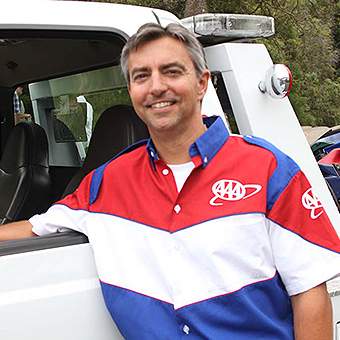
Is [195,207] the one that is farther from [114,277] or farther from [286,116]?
[286,116]

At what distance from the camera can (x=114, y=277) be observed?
5.46 ft

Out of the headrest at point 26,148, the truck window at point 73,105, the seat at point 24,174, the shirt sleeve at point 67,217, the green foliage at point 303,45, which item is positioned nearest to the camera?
the shirt sleeve at point 67,217

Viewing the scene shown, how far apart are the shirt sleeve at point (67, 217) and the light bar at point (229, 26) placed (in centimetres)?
64

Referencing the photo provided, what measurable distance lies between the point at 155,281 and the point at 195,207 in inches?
9.1

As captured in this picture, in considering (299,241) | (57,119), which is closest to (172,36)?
(299,241)

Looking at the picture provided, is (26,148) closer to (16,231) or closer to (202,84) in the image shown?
(16,231)

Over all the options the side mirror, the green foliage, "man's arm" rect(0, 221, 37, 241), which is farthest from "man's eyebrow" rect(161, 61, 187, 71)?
the green foliage

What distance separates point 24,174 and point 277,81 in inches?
58.2

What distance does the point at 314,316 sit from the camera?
5.37 ft

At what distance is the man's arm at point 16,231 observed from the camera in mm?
1827

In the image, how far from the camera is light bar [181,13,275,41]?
6.68ft

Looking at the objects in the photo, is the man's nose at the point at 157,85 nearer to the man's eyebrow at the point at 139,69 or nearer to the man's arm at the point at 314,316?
the man's eyebrow at the point at 139,69

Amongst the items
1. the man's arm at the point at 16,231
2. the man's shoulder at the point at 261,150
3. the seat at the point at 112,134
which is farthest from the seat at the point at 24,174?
the man's shoulder at the point at 261,150

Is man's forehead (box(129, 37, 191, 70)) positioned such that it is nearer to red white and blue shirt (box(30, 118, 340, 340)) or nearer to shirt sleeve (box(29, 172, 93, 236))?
red white and blue shirt (box(30, 118, 340, 340))
